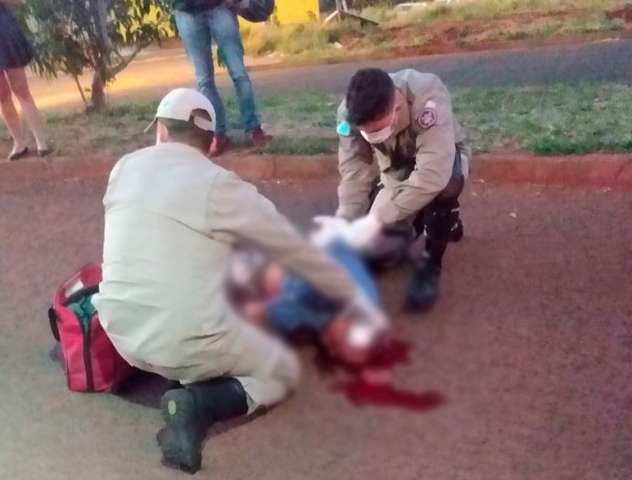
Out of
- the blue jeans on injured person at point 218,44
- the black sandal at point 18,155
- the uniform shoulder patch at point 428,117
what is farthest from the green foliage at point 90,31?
the uniform shoulder patch at point 428,117

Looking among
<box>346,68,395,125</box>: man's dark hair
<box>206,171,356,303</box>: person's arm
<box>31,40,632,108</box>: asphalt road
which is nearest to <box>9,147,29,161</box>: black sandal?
<box>31,40,632,108</box>: asphalt road

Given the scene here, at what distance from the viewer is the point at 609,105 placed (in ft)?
15.8

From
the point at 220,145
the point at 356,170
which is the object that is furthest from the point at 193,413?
the point at 220,145

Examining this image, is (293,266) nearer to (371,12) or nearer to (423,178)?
(423,178)

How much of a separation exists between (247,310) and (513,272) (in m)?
2.09

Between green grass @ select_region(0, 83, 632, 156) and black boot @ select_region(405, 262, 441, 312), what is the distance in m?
2.75

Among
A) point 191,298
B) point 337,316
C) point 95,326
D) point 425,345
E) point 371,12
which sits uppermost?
point 337,316

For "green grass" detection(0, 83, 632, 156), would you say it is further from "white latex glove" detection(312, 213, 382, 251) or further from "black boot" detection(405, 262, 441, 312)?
"white latex glove" detection(312, 213, 382, 251)

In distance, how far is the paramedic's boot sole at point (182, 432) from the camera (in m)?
2.37

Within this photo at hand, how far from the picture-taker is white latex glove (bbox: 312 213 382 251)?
1117mm

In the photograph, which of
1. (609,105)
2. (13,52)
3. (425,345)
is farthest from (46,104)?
(425,345)

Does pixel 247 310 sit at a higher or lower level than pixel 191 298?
higher

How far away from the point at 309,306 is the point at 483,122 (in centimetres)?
382

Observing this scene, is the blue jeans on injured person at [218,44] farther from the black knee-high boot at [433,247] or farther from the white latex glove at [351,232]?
the white latex glove at [351,232]
